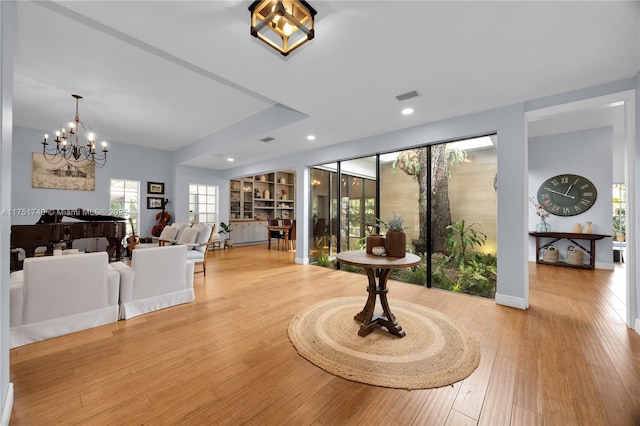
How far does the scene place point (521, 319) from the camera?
2.80 metres

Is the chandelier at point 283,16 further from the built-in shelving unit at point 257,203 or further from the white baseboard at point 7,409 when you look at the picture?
the built-in shelving unit at point 257,203

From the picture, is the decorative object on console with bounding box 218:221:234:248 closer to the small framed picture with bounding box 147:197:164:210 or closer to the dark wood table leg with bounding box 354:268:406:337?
the small framed picture with bounding box 147:197:164:210

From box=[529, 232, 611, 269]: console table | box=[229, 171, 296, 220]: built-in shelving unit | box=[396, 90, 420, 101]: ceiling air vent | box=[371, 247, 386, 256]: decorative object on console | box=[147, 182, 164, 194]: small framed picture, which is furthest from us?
box=[229, 171, 296, 220]: built-in shelving unit

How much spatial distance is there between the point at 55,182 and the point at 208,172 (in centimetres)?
338

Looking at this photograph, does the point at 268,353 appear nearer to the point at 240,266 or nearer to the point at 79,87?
the point at 240,266

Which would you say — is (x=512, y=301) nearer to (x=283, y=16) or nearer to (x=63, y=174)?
(x=283, y=16)

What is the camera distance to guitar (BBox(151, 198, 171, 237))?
6.70m

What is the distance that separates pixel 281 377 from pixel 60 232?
433 centimetres

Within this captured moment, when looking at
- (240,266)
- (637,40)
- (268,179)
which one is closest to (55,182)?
(240,266)

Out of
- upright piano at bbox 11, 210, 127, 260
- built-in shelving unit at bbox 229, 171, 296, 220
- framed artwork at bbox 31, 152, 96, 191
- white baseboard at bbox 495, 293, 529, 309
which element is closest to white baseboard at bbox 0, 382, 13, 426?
upright piano at bbox 11, 210, 127, 260

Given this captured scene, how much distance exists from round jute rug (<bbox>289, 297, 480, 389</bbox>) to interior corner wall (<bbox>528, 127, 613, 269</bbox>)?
486 centimetres

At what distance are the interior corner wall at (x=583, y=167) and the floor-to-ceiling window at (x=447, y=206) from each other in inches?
125

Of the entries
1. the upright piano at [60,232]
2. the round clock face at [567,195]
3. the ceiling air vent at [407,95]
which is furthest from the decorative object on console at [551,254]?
the upright piano at [60,232]

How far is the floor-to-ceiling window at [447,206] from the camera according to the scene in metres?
3.81
